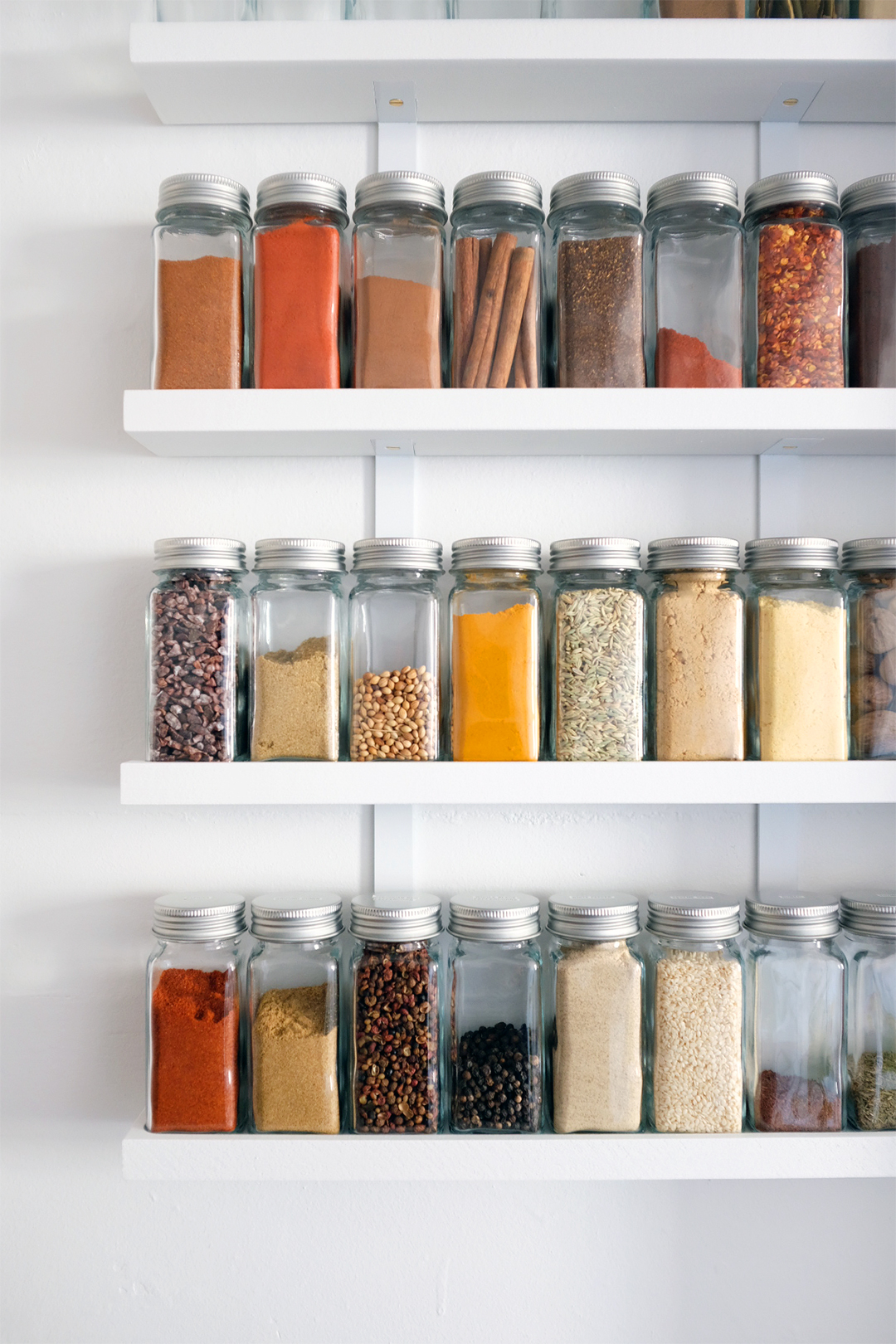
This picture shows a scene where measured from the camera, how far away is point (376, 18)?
39.6 inches

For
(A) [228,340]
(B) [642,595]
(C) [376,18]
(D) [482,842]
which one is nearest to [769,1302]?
(D) [482,842]

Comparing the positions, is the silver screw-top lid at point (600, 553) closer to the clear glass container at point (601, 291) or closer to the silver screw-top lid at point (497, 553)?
the silver screw-top lid at point (497, 553)

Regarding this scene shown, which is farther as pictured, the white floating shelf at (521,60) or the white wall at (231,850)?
the white wall at (231,850)

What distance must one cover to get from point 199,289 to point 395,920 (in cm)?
68

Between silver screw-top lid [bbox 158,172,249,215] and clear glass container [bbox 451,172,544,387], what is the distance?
9.9 inches

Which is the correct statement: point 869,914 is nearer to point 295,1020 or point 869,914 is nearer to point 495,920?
point 495,920

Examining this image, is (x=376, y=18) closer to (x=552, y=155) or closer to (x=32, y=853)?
(x=552, y=155)

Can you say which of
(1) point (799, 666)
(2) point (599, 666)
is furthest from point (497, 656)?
(1) point (799, 666)

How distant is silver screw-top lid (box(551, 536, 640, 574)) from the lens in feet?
3.11

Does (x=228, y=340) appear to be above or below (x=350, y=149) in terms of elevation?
below

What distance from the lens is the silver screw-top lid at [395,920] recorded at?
93 cm

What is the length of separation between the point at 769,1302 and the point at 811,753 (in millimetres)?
684

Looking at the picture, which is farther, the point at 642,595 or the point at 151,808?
the point at 151,808

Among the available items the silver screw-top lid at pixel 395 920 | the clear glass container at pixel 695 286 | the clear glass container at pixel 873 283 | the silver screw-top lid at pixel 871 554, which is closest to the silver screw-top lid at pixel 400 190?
the clear glass container at pixel 695 286
